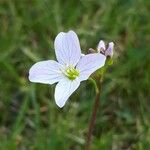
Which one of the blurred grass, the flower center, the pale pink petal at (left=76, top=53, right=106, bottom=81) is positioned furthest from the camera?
the blurred grass

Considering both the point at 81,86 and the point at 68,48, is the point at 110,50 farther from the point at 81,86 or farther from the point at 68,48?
the point at 81,86

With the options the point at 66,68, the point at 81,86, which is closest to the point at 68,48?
the point at 66,68

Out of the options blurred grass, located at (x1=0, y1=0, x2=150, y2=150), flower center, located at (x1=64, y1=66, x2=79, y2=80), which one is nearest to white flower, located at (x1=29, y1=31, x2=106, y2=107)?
flower center, located at (x1=64, y1=66, x2=79, y2=80)

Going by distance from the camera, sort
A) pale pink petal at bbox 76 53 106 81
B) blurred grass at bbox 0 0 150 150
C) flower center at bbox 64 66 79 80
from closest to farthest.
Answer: pale pink petal at bbox 76 53 106 81, flower center at bbox 64 66 79 80, blurred grass at bbox 0 0 150 150

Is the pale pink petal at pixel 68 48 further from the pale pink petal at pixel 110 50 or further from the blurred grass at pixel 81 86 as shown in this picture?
the blurred grass at pixel 81 86

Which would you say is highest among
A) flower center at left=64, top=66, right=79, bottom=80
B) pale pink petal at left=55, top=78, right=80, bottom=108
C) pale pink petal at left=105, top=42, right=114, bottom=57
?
pale pink petal at left=105, top=42, right=114, bottom=57

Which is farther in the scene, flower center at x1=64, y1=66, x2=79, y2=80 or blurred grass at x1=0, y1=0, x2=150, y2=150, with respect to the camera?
blurred grass at x1=0, y1=0, x2=150, y2=150

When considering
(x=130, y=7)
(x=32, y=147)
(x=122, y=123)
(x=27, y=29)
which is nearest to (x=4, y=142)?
(x=32, y=147)

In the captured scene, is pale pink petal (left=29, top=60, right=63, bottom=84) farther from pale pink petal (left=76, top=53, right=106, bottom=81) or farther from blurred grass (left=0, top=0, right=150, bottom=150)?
blurred grass (left=0, top=0, right=150, bottom=150)

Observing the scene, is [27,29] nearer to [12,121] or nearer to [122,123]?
[12,121]
